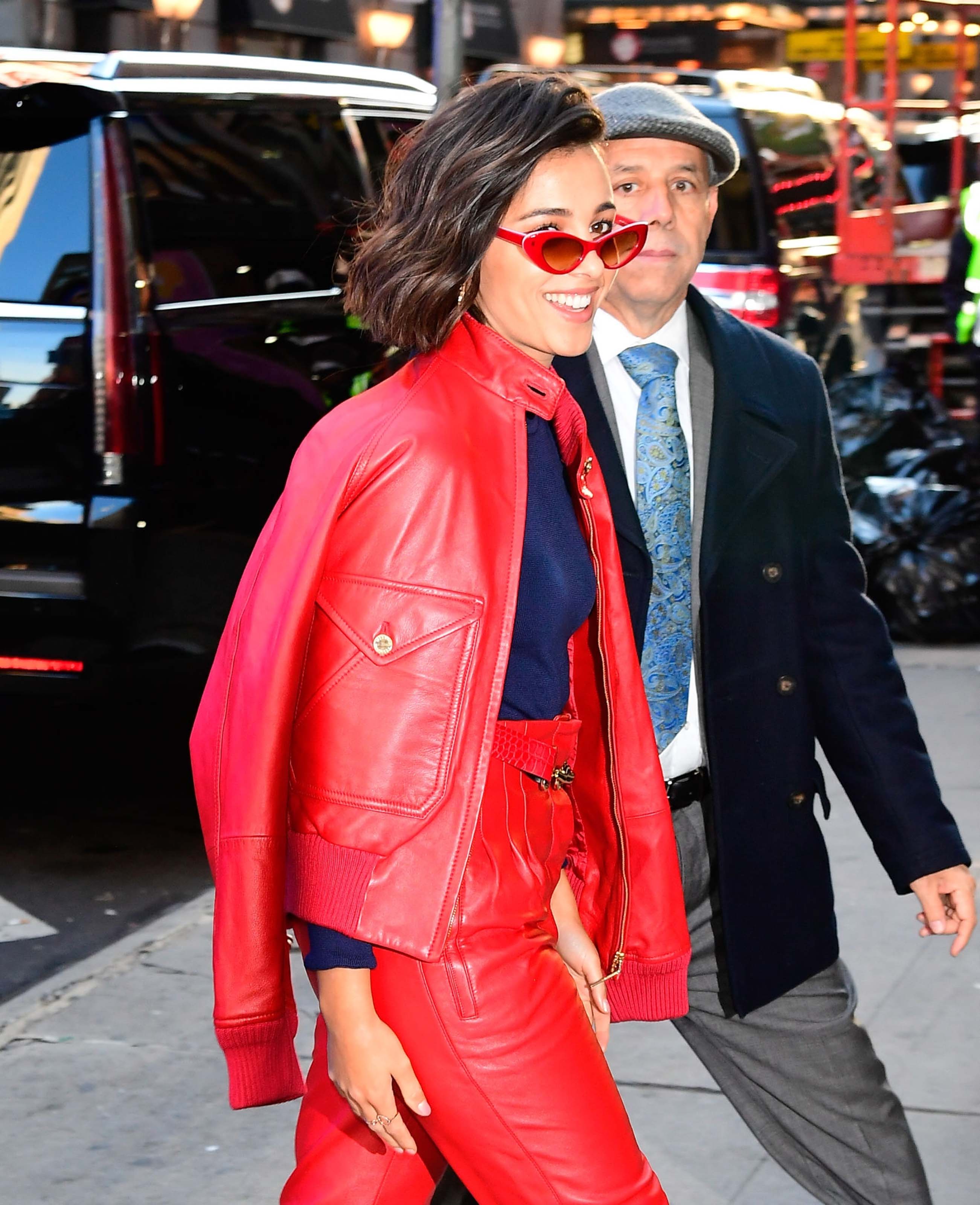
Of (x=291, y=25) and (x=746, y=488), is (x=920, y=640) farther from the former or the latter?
(x=291, y=25)

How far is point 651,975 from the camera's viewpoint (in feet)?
8.28

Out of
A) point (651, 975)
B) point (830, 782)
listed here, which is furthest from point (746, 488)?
point (830, 782)

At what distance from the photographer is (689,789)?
2893 millimetres

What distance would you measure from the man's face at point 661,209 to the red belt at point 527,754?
917 millimetres

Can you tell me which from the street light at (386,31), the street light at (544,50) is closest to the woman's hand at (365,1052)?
the street light at (386,31)

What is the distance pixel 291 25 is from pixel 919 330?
1131 centimetres

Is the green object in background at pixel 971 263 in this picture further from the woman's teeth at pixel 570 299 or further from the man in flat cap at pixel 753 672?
the woman's teeth at pixel 570 299

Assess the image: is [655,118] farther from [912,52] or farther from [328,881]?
[912,52]

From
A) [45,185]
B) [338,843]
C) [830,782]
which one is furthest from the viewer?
[830,782]

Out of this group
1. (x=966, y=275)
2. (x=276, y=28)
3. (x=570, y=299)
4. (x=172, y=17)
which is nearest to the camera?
(x=570, y=299)

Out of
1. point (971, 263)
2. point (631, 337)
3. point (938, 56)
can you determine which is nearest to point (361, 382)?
point (631, 337)

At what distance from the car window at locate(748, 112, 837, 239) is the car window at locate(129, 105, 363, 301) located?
6337mm

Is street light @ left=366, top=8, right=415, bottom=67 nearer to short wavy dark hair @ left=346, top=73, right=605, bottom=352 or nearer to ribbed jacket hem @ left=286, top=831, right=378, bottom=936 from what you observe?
short wavy dark hair @ left=346, top=73, right=605, bottom=352

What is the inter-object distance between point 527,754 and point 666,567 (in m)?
0.72
